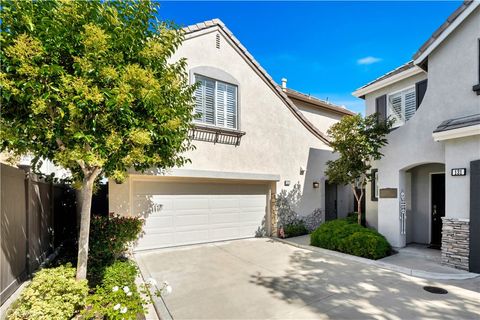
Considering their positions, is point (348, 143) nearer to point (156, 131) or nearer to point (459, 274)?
point (459, 274)

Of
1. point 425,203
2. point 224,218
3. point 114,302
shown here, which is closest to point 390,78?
point 425,203

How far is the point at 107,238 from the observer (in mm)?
7012

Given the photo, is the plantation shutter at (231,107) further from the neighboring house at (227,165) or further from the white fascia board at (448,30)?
the white fascia board at (448,30)

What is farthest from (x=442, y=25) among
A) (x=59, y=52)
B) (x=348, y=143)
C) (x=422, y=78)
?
(x=59, y=52)

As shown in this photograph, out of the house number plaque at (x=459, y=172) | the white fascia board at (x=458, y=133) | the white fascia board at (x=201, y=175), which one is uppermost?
the white fascia board at (x=458, y=133)

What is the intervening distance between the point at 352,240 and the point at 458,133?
13.9 feet

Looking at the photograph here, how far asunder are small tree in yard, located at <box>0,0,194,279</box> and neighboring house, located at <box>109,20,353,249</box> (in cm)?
427

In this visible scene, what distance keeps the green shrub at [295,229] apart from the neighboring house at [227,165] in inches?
22.8

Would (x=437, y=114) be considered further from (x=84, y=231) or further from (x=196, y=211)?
(x=84, y=231)

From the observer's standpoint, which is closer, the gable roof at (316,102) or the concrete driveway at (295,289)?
the concrete driveway at (295,289)

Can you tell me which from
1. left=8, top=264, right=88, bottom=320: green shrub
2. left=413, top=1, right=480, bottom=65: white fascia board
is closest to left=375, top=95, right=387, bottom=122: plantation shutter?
left=413, top=1, right=480, bottom=65: white fascia board

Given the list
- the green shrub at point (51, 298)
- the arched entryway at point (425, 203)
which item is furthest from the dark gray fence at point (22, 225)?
the arched entryway at point (425, 203)

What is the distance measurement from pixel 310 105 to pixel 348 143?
7594 millimetres

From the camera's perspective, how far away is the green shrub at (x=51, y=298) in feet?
12.7
